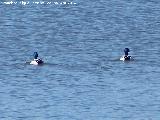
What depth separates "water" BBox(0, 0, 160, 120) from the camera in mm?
69250

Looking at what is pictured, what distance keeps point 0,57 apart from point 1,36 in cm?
1051

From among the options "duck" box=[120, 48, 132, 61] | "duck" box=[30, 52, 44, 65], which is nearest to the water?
"duck" box=[30, 52, 44, 65]

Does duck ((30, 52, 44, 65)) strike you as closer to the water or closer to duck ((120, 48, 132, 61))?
the water

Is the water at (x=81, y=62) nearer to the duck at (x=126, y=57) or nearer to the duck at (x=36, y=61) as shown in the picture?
the duck at (x=36, y=61)

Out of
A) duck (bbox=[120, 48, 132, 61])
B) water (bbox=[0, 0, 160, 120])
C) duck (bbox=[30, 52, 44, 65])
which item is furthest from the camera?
duck (bbox=[120, 48, 132, 61])

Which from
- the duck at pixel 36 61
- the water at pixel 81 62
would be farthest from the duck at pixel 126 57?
the duck at pixel 36 61

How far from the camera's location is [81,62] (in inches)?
3280

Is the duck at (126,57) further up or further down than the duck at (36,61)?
further up

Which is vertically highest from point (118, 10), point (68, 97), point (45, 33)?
point (118, 10)

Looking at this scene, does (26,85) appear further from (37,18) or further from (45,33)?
(37,18)

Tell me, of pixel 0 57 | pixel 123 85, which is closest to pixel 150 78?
pixel 123 85

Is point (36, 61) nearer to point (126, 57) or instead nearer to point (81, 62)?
point (81, 62)

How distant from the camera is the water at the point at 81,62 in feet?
227

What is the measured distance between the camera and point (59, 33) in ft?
318
